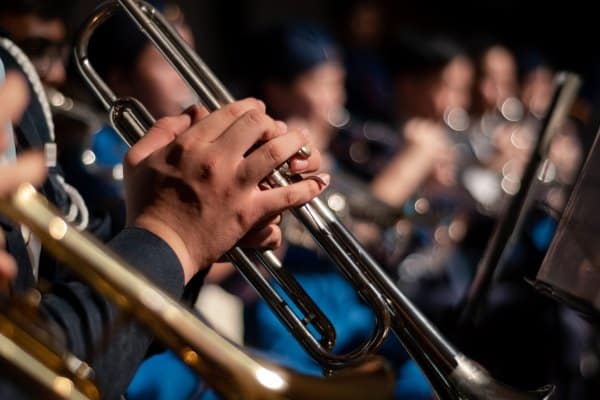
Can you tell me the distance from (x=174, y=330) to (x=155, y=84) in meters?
1.54

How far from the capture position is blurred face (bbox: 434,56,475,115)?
402 cm

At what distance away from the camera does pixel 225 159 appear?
1.13m

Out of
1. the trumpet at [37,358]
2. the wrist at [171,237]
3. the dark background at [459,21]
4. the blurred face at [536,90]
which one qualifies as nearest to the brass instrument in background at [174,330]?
the trumpet at [37,358]

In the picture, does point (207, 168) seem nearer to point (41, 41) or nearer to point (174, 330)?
point (174, 330)

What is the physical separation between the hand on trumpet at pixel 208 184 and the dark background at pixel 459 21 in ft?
11.6

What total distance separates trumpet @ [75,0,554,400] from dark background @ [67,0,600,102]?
128 inches

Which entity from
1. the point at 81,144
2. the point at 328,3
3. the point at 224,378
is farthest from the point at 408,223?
the point at 328,3

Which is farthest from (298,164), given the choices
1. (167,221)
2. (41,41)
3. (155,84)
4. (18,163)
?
(155,84)

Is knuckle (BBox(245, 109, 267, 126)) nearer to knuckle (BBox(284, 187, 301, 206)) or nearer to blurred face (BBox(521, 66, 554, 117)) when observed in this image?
knuckle (BBox(284, 187, 301, 206))

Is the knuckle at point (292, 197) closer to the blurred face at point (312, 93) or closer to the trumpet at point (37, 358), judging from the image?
the trumpet at point (37, 358)

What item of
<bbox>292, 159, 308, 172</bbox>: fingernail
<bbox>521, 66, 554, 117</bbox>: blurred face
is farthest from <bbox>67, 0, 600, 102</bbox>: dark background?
<bbox>292, 159, 308, 172</bbox>: fingernail

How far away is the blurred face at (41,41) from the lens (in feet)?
6.08

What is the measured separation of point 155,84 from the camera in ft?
8.00

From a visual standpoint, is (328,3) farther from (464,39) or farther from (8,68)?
(8,68)
